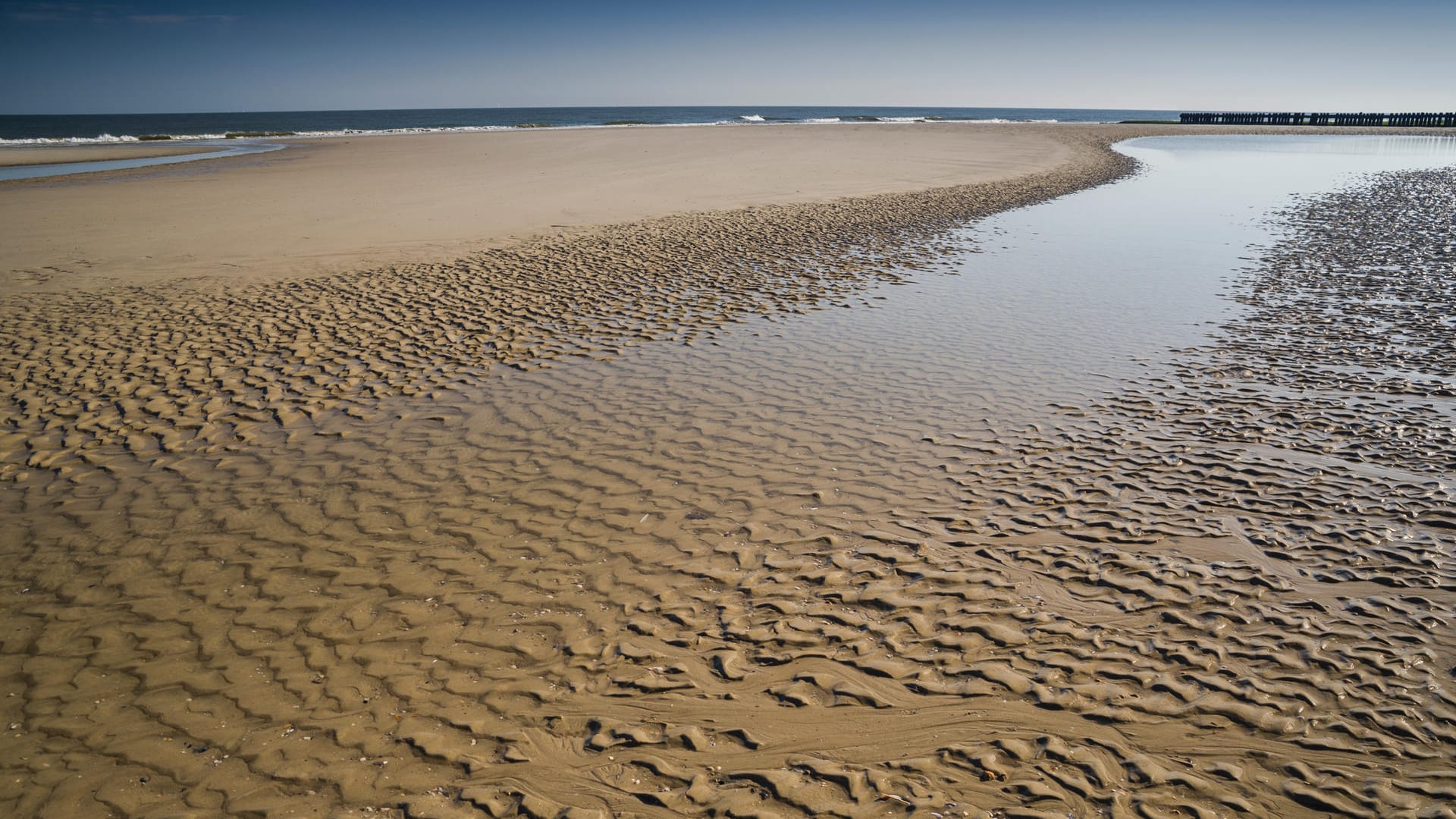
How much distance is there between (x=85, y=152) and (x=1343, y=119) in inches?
5091

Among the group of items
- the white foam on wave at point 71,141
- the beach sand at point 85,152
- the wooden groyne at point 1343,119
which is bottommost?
the beach sand at point 85,152

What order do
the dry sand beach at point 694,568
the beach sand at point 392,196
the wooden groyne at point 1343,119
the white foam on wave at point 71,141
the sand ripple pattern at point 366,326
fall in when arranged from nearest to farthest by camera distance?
the dry sand beach at point 694,568
the sand ripple pattern at point 366,326
the beach sand at point 392,196
the white foam on wave at point 71,141
the wooden groyne at point 1343,119

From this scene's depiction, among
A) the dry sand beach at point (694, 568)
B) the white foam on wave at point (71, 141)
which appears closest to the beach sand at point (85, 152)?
the white foam on wave at point (71, 141)

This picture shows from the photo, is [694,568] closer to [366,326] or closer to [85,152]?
[366,326]

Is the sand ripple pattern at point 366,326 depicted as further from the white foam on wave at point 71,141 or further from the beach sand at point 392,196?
the white foam on wave at point 71,141

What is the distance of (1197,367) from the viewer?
1108 cm

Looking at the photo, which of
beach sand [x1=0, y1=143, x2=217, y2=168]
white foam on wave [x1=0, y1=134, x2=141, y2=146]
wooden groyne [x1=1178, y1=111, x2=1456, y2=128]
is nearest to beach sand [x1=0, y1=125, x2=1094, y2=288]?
beach sand [x1=0, y1=143, x2=217, y2=168]

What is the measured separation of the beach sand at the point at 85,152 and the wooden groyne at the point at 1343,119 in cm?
11975

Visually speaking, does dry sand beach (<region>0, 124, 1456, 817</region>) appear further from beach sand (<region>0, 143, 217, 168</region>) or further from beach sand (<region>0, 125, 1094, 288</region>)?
beach sand (<region>0, 143, 217, 168</region>)

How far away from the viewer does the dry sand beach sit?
4602 mm

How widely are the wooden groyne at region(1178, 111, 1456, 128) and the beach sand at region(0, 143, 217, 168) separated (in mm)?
119748

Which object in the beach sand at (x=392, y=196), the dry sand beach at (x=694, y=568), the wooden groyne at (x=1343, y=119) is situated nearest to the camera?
the dry sand beach at (x=694, y=568)

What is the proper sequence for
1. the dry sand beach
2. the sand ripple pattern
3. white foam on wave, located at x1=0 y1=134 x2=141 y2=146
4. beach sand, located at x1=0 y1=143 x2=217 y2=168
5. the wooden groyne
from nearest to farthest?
the dry sand beach, the sand ripple pattern, beach sand, located at x1=0 y1=143 x2=217 y2=168, white foam on wave, located at x1=0 y1=134 x2=141 y2=146, the wooden groyne

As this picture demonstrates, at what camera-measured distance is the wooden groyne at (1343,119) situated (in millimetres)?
94250
